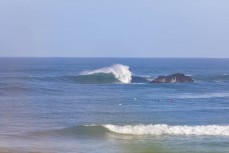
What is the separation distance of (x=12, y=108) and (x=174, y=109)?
892 centimetres

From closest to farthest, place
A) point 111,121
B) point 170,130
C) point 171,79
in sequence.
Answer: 1. point 170,130
2. point 111,121
3. point 171,79

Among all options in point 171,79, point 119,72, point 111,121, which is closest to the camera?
point 111,121

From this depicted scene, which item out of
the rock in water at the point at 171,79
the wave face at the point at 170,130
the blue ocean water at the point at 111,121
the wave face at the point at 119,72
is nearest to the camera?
the blue ocean water at the point at 111,121

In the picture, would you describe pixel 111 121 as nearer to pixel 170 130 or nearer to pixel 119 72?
pixel 170 130

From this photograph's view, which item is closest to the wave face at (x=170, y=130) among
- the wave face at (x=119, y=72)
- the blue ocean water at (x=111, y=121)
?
the blue ocean water at (x=111, y=121)

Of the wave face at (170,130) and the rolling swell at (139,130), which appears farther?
the wave face at (170,130)

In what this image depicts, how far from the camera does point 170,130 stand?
76.9ft

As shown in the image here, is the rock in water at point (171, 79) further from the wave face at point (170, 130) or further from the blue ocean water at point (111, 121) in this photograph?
the wave face at point (170, 130)

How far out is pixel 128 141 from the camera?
21.3m

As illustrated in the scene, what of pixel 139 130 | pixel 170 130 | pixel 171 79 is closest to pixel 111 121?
pixel 139 130

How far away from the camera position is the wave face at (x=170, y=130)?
22984 mm

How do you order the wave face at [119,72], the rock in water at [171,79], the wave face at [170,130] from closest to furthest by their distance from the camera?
1. the wave face at [170,130]
2. the rock in water at [171,79]
3. the wave face at [119,72]

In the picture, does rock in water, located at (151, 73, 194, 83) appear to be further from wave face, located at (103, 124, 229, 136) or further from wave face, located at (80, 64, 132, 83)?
wave face, located at (103, 124, 229, 136)

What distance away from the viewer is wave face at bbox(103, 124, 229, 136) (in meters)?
23.0
